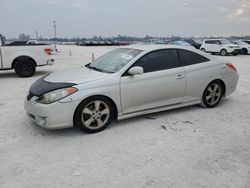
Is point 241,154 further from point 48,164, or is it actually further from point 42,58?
point 42,58

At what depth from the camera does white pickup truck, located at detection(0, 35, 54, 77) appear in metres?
8.97

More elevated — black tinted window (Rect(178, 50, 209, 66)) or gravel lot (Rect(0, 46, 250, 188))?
black tinted window (Rect(178, 50, 209, 66))

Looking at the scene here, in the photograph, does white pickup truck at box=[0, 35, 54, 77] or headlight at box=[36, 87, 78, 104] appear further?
white pickup truck at box=[0, 35, 54, 77]

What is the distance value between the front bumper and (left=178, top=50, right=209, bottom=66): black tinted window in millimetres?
2446

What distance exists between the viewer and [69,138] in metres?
3.87

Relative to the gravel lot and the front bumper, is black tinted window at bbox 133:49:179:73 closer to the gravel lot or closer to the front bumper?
the gravel lot

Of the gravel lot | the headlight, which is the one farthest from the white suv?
the headlight

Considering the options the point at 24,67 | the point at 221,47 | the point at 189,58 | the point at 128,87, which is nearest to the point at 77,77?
the point at 128,87

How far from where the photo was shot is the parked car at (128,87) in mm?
3814

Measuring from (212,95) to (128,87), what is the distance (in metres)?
2.22

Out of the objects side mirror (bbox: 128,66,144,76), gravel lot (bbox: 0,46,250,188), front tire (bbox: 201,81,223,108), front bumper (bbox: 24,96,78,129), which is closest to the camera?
gravel lot (bbox: 0,46,250,188)

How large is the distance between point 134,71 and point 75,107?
1.21 m

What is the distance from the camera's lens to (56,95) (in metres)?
3.79

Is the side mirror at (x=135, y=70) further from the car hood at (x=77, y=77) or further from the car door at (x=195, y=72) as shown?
the car door at (x=195, y=72)
